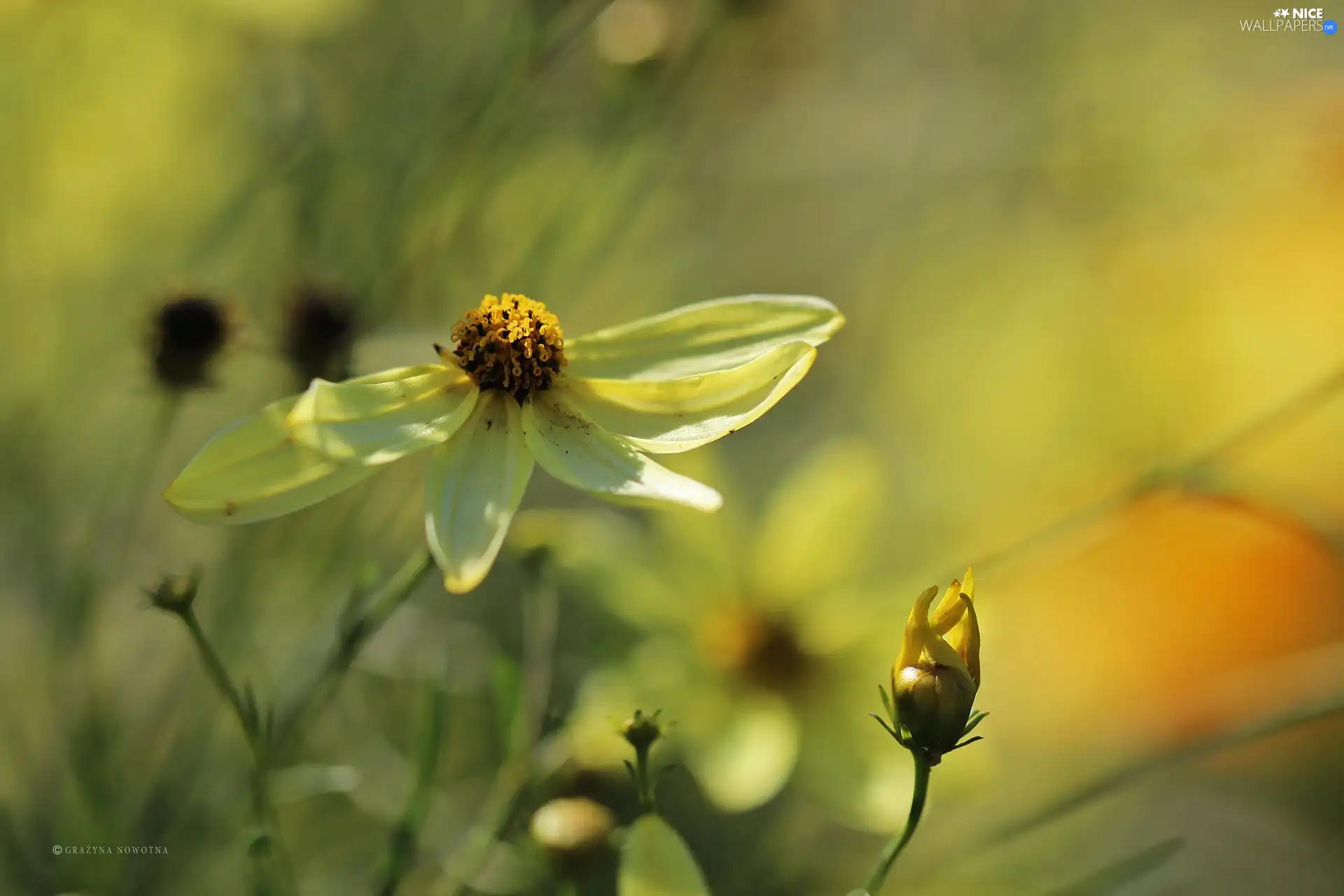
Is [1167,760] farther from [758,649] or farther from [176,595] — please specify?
[176,595]

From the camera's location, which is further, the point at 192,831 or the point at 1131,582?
the point at 1131,582

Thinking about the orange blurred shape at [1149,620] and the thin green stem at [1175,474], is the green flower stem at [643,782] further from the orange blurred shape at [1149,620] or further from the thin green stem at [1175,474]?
the orange blurred shape at [1149,620]

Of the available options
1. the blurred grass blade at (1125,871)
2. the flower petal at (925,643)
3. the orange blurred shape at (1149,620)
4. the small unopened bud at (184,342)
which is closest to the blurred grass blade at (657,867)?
the flower petal at (925,643)

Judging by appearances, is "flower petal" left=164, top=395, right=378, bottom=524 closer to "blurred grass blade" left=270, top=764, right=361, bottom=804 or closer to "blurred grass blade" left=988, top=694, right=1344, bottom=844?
"blurred grass blade" left=270, top=764, right=361, bottom=804

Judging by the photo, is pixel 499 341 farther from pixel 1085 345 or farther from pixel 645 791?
pixel 1085 345

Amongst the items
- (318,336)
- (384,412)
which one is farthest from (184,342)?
(384,412)

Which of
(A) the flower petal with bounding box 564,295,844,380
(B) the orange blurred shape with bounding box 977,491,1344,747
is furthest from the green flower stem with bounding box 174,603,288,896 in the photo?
(B) the orange blurred shape with bounding box 977,491,1344,747

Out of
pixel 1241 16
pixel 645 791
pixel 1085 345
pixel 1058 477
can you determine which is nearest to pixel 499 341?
pixel 645 791
